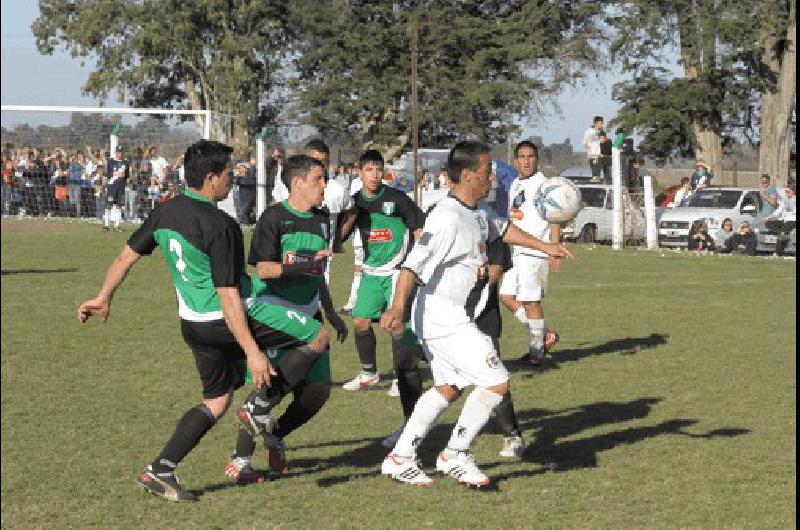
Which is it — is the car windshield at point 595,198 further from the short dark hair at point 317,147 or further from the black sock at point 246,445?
the black sock at point 246,445

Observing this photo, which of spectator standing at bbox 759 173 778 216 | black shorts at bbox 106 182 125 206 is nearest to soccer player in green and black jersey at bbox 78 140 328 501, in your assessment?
spectator standing at bbox 759 173 778 216

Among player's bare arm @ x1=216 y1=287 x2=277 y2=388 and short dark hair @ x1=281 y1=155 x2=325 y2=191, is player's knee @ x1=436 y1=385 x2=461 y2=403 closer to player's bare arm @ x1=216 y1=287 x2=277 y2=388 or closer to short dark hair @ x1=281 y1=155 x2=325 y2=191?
player's bare arm @ x1=216 y1=287 x2=277 y2=388

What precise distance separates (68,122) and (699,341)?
23236mm

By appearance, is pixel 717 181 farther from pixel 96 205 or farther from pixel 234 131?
pixel 96 205

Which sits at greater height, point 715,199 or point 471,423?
point 715,199

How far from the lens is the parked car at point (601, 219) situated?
33419 millimetres

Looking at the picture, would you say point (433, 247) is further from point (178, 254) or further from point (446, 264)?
point (178, 254)

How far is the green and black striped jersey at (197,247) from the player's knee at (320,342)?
21.3 inches

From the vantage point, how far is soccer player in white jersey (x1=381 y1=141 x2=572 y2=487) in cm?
812

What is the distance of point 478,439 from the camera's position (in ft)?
32.2

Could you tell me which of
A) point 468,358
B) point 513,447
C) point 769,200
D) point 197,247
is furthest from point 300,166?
point 769,200

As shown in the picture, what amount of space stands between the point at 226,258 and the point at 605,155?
2883 cm

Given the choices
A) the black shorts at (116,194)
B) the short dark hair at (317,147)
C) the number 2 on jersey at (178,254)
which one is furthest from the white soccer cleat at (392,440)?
the black shorts at (116,194)

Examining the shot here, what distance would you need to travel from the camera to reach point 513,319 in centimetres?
1789
